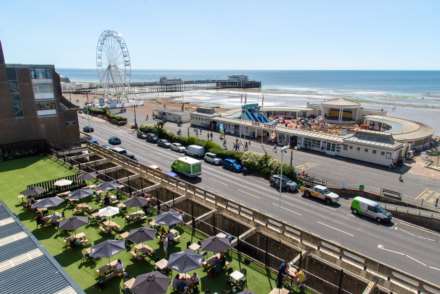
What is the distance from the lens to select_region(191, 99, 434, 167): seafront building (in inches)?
1690

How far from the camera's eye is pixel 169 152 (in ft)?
159

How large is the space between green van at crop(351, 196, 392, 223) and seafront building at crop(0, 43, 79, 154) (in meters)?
37.2

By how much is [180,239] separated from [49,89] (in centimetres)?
3119

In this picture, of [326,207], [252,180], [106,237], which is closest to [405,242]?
[326,207]

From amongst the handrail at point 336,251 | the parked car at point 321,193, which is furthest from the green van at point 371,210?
the handrail at point 336,251

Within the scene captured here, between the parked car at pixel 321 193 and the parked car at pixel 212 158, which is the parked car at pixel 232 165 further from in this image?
the parked car at pixel 321 193

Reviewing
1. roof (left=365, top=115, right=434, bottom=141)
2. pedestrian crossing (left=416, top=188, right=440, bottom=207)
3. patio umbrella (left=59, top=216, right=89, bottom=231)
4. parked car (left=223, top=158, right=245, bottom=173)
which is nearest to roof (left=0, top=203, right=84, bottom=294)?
patio umbrella (left=59, top=216, right=89, bottom=231)

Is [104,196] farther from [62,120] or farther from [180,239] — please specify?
[62,120]

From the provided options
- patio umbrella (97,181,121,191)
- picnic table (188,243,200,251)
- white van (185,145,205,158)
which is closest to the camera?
picnic table (188,243,200,251)

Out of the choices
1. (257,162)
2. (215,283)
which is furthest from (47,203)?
(257,162)

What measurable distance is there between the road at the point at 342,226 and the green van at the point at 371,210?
70 centimetres

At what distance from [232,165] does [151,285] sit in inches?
1112

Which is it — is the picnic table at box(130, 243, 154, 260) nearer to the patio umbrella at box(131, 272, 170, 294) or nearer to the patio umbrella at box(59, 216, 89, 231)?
the patio umbrella at box(59, 216, 89, 231)

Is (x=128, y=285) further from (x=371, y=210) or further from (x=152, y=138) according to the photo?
(x=152, y=138)
